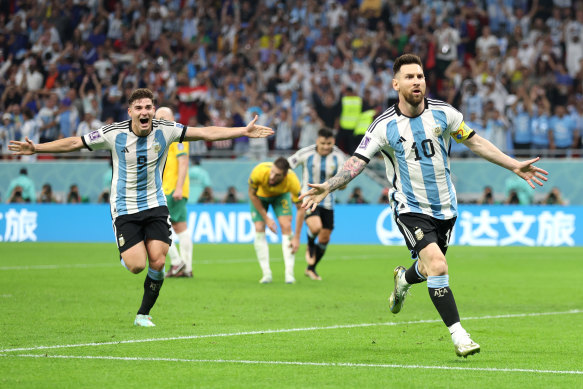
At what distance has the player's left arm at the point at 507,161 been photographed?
8.28 meters

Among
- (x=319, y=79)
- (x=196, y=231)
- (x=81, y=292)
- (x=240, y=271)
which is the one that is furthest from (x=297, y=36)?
(x=81, y=292)

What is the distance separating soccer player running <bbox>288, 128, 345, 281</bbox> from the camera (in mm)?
15891

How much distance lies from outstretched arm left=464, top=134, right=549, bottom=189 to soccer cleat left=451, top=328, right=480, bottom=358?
146cm

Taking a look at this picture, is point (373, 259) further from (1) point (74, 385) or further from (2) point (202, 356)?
(1) point (74, 385)

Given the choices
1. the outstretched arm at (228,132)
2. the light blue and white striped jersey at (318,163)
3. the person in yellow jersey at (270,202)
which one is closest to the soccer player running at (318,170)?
the light blue and white striped jersey at (318,163)

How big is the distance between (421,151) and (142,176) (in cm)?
306

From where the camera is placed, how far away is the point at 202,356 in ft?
26.3

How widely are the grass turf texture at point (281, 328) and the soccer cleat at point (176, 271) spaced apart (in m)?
0.28

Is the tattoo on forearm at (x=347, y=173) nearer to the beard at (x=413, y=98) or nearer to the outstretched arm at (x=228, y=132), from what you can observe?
the beard at (x=413, y=98)

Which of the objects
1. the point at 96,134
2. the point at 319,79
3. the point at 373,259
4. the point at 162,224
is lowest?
the point at 373,259

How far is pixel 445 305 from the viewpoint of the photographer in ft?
26.1

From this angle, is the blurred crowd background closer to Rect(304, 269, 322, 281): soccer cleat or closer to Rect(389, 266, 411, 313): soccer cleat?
Rect(304, 269, 322, 281): soccer cleat

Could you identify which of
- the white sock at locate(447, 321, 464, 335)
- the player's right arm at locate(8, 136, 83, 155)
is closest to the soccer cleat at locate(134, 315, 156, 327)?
the player's right arm at locate(8, 136, 83, 155)

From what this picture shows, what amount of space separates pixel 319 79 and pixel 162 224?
17013 millimetres
